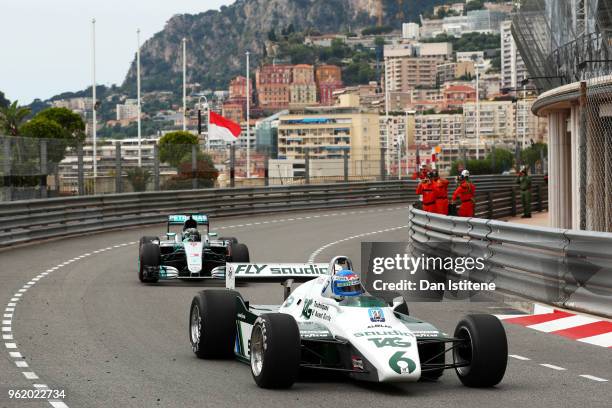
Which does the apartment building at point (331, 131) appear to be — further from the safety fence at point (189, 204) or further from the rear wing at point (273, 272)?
the rear wing at point (273, 272)

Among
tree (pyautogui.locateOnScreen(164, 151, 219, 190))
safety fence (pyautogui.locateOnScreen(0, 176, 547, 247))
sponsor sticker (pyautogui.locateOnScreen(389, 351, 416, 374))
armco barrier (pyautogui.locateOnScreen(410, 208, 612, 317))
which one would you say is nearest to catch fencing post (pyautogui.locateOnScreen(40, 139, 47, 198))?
Answer: safety fence (pyautogui.locateOnScreen(0, 176, 547, 247))

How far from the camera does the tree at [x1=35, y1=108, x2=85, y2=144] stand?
307ft

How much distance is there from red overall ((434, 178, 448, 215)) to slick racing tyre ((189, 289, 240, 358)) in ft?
45.3

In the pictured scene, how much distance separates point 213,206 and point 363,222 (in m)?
4.62

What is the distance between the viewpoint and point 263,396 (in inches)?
369

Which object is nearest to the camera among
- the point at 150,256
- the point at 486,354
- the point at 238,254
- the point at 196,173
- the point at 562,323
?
the point at 486,354

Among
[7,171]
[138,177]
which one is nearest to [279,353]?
[7,171]

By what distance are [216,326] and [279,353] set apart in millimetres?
1809

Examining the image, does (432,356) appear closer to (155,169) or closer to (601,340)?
(601,340)

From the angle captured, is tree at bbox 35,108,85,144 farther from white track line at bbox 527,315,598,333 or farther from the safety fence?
white track line at bbox 527,315,598,333

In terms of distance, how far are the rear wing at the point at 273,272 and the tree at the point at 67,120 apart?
267 feet

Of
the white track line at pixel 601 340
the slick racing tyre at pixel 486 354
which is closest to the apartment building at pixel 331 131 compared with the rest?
the white track line at pixel 601 340

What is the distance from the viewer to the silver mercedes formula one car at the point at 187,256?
18531 millimetres

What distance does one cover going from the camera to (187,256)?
61.2 ft
